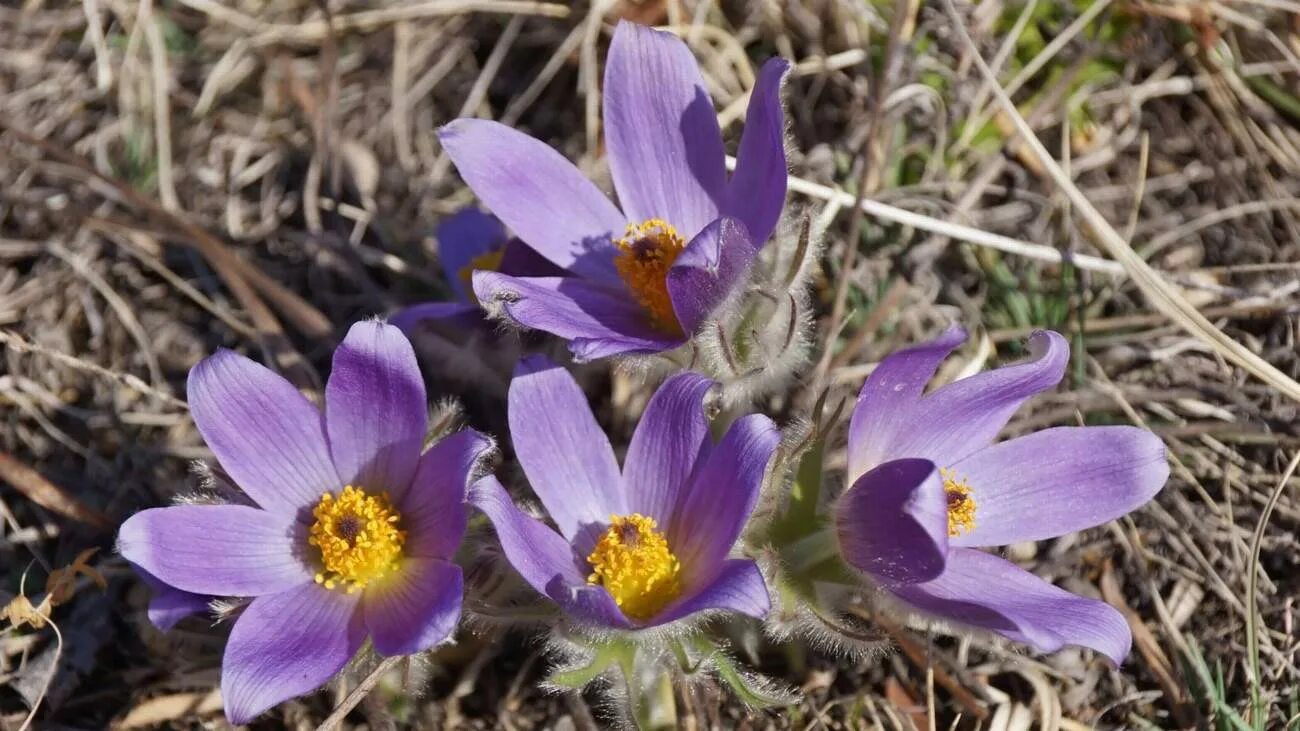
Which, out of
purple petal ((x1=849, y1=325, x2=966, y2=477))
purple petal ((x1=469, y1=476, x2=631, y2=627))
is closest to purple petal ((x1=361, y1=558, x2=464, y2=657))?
purple petal ((x1=469, y1=476, x2=631, y2=627))

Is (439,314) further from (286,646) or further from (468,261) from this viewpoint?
(286,646)

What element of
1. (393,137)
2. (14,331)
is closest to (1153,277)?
(393,137)

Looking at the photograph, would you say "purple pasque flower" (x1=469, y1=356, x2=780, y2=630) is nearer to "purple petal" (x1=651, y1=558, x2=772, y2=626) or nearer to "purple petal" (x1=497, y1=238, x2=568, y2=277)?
"purple petal" (x1=651, y1=558, x2=772, y2=626)

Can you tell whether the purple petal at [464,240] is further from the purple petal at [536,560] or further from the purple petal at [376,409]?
the purple petal at [536,560]

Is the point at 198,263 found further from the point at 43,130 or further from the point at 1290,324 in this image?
the point at 1290,324

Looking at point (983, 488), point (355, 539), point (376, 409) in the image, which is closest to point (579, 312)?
point (376, 409)

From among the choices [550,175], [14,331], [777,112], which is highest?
[777,112]

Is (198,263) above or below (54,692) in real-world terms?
above
